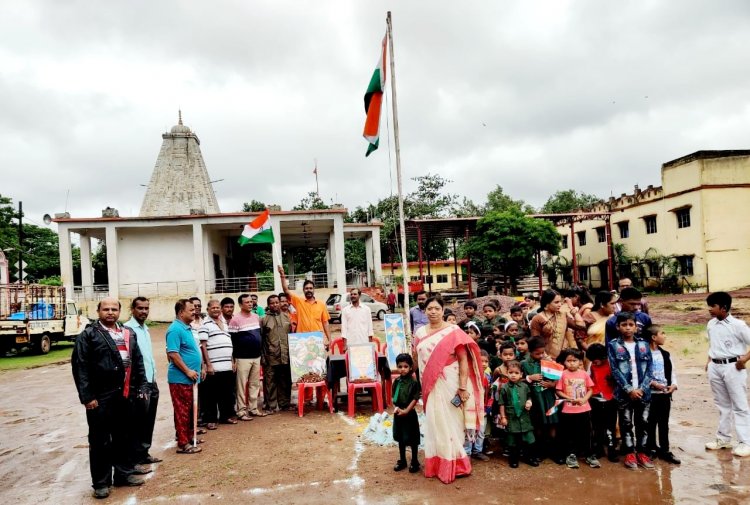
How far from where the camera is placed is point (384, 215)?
124 ft

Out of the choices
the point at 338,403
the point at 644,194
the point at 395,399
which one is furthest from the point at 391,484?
the point at 644,194

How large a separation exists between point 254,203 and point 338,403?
2946cm

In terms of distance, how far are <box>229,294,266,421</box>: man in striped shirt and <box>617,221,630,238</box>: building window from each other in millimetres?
27329

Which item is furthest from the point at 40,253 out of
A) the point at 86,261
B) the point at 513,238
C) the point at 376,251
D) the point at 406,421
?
the point at 406,421

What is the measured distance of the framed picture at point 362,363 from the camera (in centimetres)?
656

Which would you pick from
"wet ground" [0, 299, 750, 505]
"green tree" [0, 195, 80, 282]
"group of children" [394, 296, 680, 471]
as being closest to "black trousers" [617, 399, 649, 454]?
"group of children" [394, 296, 680, 471]

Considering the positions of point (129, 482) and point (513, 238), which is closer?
point (129, 482)

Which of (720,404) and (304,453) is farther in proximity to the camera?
(304,453)

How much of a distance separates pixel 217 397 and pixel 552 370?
411 cm

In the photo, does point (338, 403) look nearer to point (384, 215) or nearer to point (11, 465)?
point (11, 465)

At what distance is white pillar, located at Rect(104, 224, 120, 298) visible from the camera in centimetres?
2136

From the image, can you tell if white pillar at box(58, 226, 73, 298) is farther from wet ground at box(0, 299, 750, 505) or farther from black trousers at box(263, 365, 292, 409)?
black trousers at box(263, 365, 292, 409)

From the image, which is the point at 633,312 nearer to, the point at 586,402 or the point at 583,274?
the point at 586,402

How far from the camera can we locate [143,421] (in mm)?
4938
